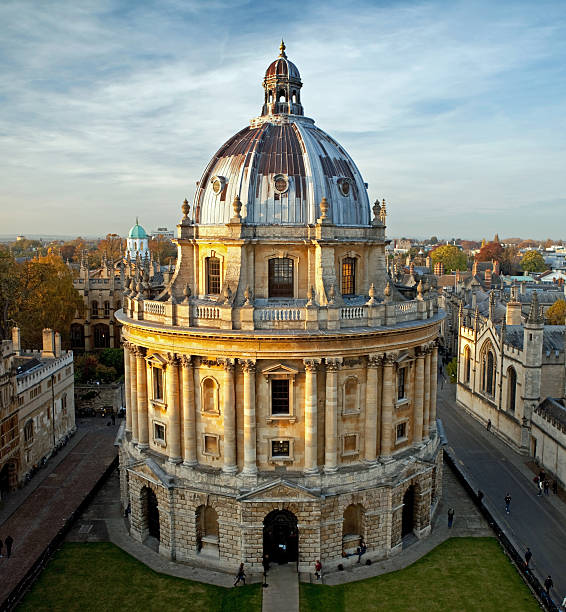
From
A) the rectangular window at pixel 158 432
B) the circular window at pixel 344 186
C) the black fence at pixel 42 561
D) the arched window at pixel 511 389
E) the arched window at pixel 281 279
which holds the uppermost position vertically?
the circular window at pixel 344 186

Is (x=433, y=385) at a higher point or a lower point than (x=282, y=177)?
lower

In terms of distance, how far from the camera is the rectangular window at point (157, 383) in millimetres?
37531

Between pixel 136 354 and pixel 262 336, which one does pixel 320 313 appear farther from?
pixel 136 354

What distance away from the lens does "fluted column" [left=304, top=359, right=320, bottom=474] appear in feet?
110

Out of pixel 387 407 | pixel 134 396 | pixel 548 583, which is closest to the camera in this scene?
pixel 548 583

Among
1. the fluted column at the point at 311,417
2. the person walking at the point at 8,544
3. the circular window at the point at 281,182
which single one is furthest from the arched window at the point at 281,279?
the person walking at the point at 8,544

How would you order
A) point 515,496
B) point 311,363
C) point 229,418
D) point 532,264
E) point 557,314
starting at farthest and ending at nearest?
point 532,264
point 557,314
point 515,496
point 229,418
point 311,363

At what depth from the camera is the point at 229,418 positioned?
34219 millimetres

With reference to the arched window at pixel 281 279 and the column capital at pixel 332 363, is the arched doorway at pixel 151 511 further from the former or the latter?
the arched window at pixel 281 279

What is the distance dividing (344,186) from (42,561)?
1166 inches

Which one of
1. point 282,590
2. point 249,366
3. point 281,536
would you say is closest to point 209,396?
point 249,366

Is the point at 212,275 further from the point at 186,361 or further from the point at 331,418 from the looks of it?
the point at 331,418

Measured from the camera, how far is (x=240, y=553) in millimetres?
34344

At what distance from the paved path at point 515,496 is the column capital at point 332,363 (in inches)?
700
